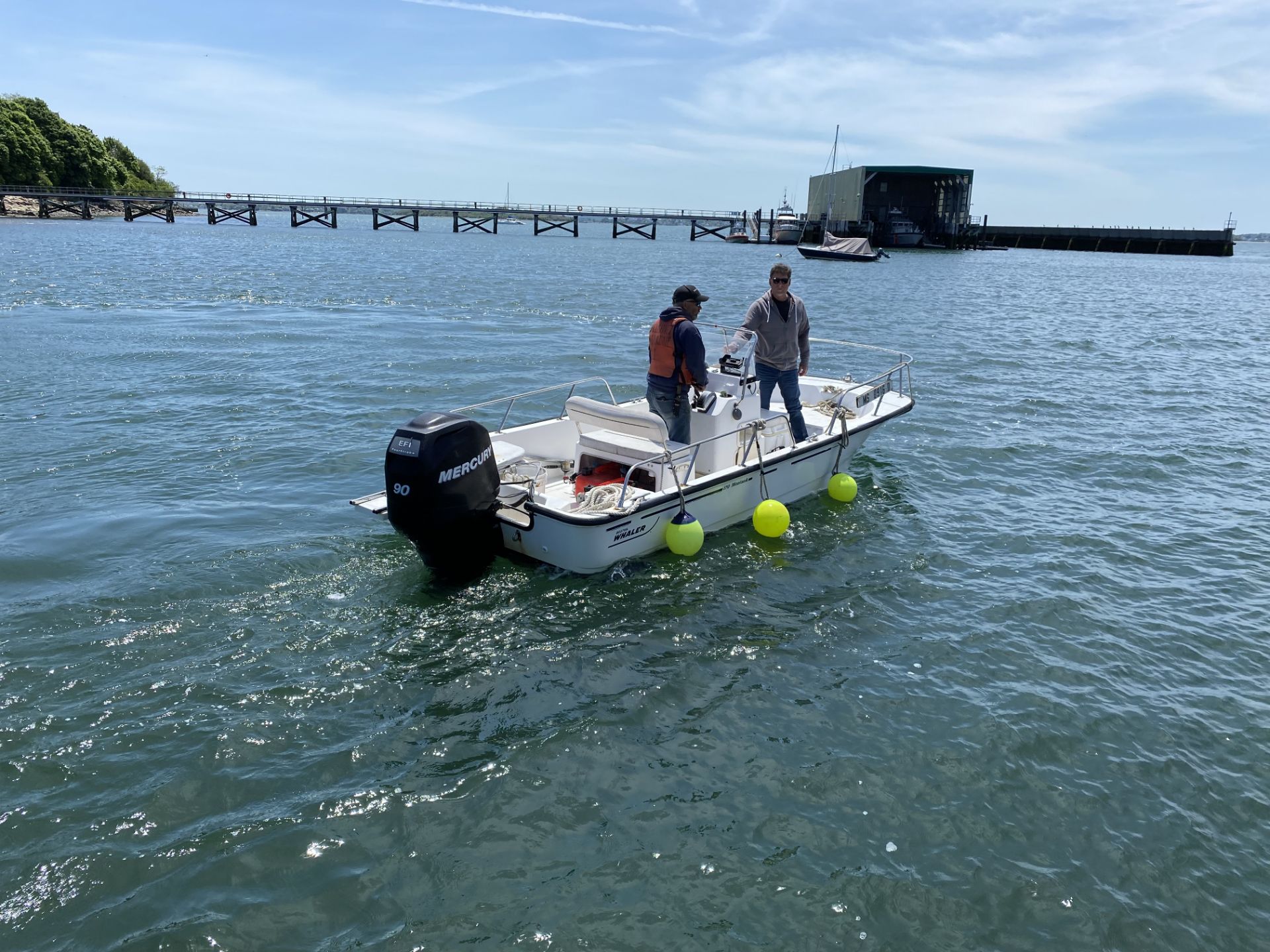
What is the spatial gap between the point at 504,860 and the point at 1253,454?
557 inches

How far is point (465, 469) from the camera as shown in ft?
23.3

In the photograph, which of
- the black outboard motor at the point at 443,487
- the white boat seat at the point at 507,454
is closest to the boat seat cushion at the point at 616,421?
the white boat seat at the point at 507,454

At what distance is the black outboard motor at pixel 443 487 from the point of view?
22.4 feet

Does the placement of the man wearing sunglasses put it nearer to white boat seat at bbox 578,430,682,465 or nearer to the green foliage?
white boat seat at bbox 578,430,682,465

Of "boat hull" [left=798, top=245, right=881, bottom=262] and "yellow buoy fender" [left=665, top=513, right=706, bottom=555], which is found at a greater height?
"boat hull" [left=798, top=245, right=881, bottom=262]

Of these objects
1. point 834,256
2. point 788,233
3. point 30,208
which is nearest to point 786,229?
point 788,233

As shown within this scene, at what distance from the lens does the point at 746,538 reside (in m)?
9.48

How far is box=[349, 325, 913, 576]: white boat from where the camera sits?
6.98 metres

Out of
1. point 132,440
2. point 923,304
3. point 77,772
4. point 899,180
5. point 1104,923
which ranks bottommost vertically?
point 1104,923

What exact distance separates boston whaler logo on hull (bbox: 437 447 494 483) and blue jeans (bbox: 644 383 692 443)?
95.3 inches

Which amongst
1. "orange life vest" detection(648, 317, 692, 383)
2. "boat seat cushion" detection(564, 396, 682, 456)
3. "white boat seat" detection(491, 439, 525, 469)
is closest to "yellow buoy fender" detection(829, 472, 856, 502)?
"boat seat cushion" detection(564, 396, 682, 456)

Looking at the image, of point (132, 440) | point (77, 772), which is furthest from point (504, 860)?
point (132, 440)

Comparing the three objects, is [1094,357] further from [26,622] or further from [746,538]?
[26,622]

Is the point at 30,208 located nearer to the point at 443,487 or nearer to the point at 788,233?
the point at 788,233
